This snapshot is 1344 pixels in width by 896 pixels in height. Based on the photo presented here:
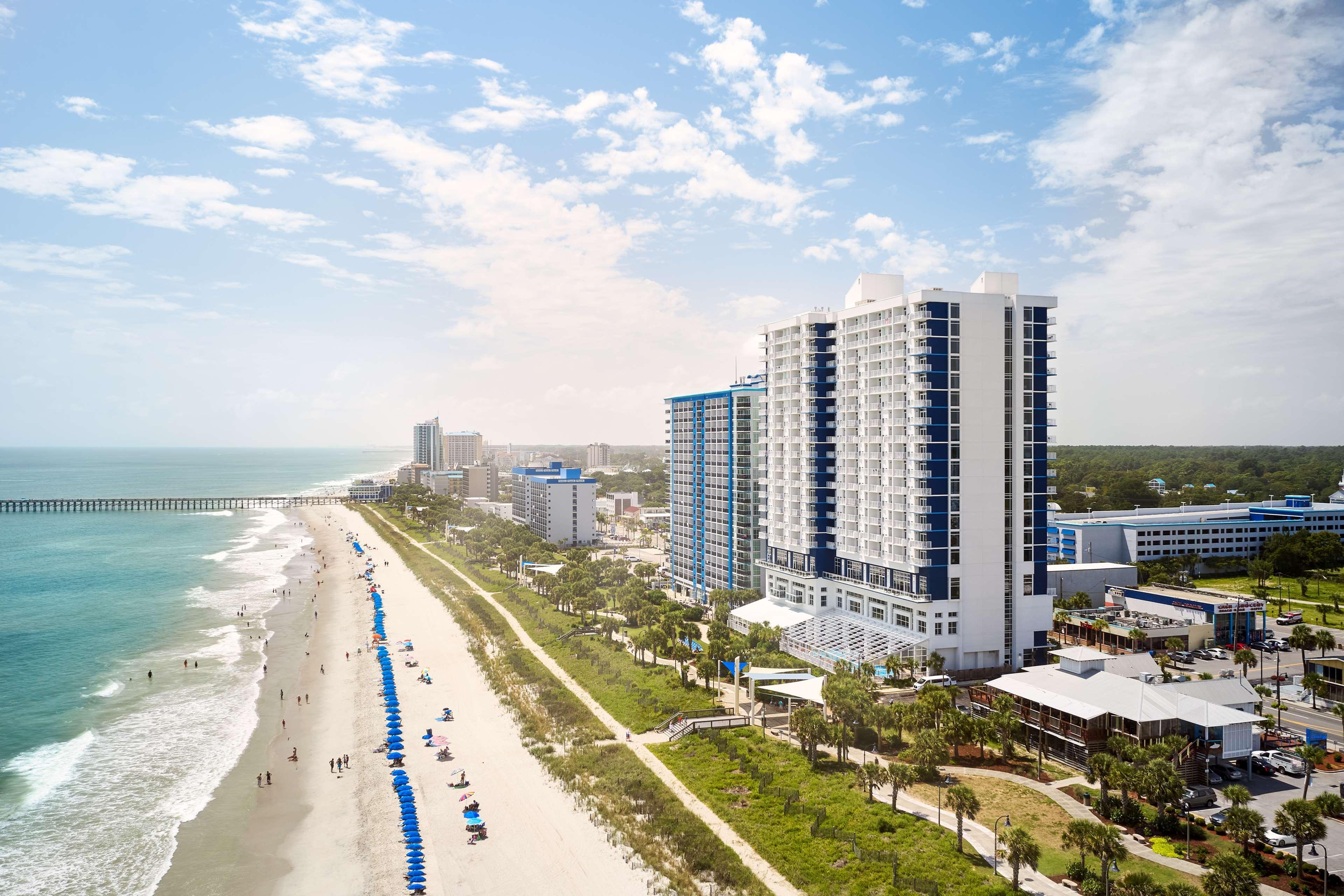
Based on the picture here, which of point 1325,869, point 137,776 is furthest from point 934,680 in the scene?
point 137,776

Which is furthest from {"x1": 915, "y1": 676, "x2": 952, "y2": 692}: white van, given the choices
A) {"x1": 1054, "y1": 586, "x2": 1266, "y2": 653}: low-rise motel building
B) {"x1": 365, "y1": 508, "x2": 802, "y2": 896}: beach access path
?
{"x1": 365, "y1": 508, "x2": 802, "y2": 896}: beach access path

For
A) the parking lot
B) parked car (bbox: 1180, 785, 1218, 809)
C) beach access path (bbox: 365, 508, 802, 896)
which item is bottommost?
beach access path (bbox: 365, 508, 802, 896)

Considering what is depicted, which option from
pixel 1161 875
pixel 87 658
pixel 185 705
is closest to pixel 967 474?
pixel 1161 875

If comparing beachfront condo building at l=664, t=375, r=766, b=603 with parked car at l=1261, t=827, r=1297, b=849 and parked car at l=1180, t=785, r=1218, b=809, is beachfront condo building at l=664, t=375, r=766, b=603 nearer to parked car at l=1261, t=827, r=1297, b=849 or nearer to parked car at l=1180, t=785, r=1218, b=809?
parked car at l=1180, t=785, r=1218, b=809

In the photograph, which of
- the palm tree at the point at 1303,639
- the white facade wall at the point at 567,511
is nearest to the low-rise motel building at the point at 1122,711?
the palm tree at the point at 1303,639

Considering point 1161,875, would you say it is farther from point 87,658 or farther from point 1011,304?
point 87,658

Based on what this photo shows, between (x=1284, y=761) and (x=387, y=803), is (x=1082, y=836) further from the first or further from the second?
(x=387, y=803)
